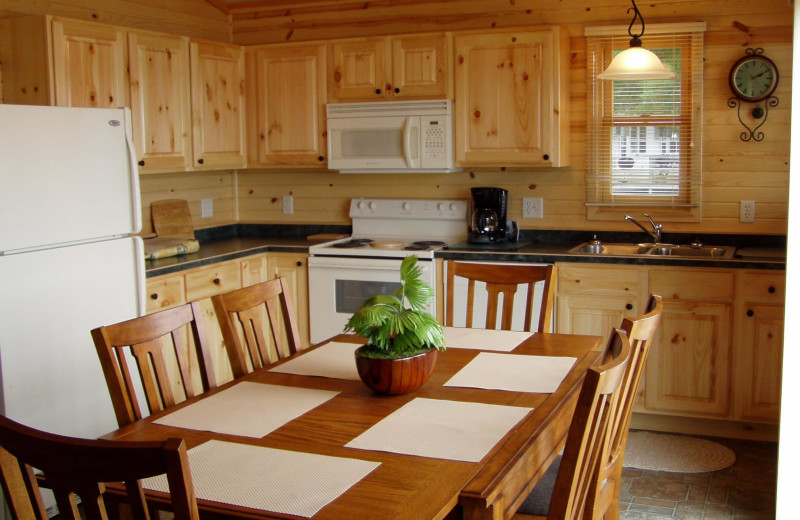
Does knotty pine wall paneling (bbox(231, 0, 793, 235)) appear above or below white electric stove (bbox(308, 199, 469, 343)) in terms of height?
above

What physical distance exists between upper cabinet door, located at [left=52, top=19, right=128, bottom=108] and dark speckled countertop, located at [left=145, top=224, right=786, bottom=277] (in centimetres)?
81

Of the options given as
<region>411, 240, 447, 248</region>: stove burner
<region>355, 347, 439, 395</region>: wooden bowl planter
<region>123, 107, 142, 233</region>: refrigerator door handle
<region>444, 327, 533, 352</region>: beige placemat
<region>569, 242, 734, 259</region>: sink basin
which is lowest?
<region>444, 327, 533, 352</region>: beige placemat

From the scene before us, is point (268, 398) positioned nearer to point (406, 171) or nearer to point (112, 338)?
point (112, 338)

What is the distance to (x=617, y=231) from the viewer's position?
452 cm

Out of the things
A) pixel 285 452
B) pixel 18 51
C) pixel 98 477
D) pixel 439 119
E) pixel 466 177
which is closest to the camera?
pixel 98 477

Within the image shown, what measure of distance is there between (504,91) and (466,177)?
24.6 inches

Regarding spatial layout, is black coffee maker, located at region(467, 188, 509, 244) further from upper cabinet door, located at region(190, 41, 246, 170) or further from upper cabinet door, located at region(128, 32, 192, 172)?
upper cabinet door, located at region(128, 32, 192, 172)

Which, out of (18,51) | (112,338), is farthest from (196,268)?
(112,338)

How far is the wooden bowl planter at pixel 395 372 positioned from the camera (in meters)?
2.08

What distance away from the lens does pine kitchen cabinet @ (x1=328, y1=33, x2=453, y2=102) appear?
4.48 m

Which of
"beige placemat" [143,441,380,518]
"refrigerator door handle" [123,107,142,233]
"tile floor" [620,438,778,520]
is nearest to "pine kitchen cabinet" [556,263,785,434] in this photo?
"tile floor" [620,438,778,520]

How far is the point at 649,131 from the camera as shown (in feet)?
14.4

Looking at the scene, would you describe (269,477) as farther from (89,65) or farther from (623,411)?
(89,65)

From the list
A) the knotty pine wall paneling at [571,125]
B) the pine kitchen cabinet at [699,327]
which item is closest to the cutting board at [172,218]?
the knotty pine wall paneling at [571,125]
